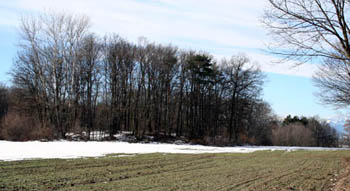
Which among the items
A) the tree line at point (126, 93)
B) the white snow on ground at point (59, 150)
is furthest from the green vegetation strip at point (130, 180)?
the tree line at point (126, 93)

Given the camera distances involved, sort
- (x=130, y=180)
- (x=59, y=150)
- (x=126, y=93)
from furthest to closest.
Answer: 1. (x=126, y=93)
2. (x=59, y=150)
3. (x=130, y=180)

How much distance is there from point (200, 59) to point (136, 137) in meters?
15.9

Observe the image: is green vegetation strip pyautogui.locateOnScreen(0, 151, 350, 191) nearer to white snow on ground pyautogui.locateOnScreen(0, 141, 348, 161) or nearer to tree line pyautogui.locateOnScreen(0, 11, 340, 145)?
white snow on ground pyautogui.locateOnScreen(0, 141, 348, 161)

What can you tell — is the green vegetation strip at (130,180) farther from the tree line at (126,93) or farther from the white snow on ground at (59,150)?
the tree line at (126,93)

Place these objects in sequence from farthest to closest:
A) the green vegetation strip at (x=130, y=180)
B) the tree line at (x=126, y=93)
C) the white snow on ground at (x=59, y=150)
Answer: the tree line at (x=126, y=93) < the white snow on ground at (x=59, y=150) < the green vegetation strip at (x=130, y=180)

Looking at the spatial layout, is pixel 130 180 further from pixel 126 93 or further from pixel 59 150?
pixel 126 93

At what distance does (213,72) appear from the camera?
53.6 m

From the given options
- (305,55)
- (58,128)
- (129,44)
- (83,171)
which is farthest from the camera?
(129,44)

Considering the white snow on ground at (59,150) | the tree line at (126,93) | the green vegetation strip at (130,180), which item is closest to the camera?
the green vegetation strip at (130,180)

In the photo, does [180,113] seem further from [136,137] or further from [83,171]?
[83,171]

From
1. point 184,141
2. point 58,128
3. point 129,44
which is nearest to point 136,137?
point 184,141

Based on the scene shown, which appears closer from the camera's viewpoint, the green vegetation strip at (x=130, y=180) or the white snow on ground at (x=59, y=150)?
the green vegetation strip at (x=130, y=180)

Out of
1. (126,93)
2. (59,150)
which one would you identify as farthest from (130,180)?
(126,93)

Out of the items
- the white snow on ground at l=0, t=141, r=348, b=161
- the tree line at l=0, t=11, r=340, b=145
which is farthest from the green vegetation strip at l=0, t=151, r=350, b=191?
the tree line at l=0, t=11, r=340, b=145
